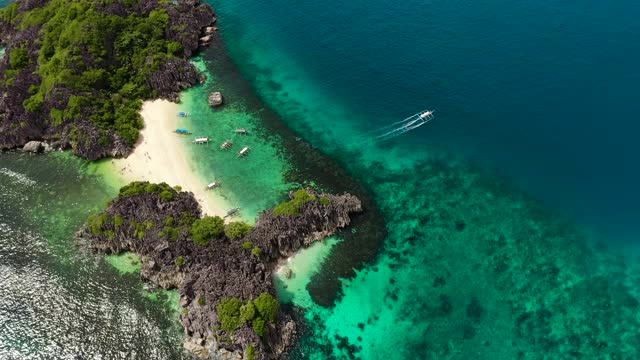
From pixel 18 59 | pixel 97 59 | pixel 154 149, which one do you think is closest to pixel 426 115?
pixel 154 149

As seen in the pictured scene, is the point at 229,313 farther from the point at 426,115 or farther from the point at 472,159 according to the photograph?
the point at 426,115

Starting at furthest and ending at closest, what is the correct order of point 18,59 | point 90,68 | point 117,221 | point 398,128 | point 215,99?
point 18,59, point 215,99, point 90,68, point 398,128, point 117,221

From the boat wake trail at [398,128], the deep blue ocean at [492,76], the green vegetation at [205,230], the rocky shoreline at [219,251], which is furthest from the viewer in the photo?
the boat wake trail at [398,128]

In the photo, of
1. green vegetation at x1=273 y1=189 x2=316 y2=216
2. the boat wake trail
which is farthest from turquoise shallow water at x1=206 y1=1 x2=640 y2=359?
green vegetation at x1=273 y1=189 x2=316 y2=216

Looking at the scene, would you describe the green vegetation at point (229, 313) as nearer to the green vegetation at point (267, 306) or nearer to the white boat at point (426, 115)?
the green vegetation at point (267, 306)

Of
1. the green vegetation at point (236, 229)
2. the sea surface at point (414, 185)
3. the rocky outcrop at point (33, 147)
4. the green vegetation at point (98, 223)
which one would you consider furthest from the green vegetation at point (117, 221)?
the rocky outcrop at point (33, 147)

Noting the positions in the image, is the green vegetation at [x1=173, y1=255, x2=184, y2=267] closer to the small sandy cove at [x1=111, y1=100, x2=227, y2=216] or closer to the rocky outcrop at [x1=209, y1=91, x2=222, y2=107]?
the small sandy cove at [x1=111, y1=100, x2=227, y2=216]
